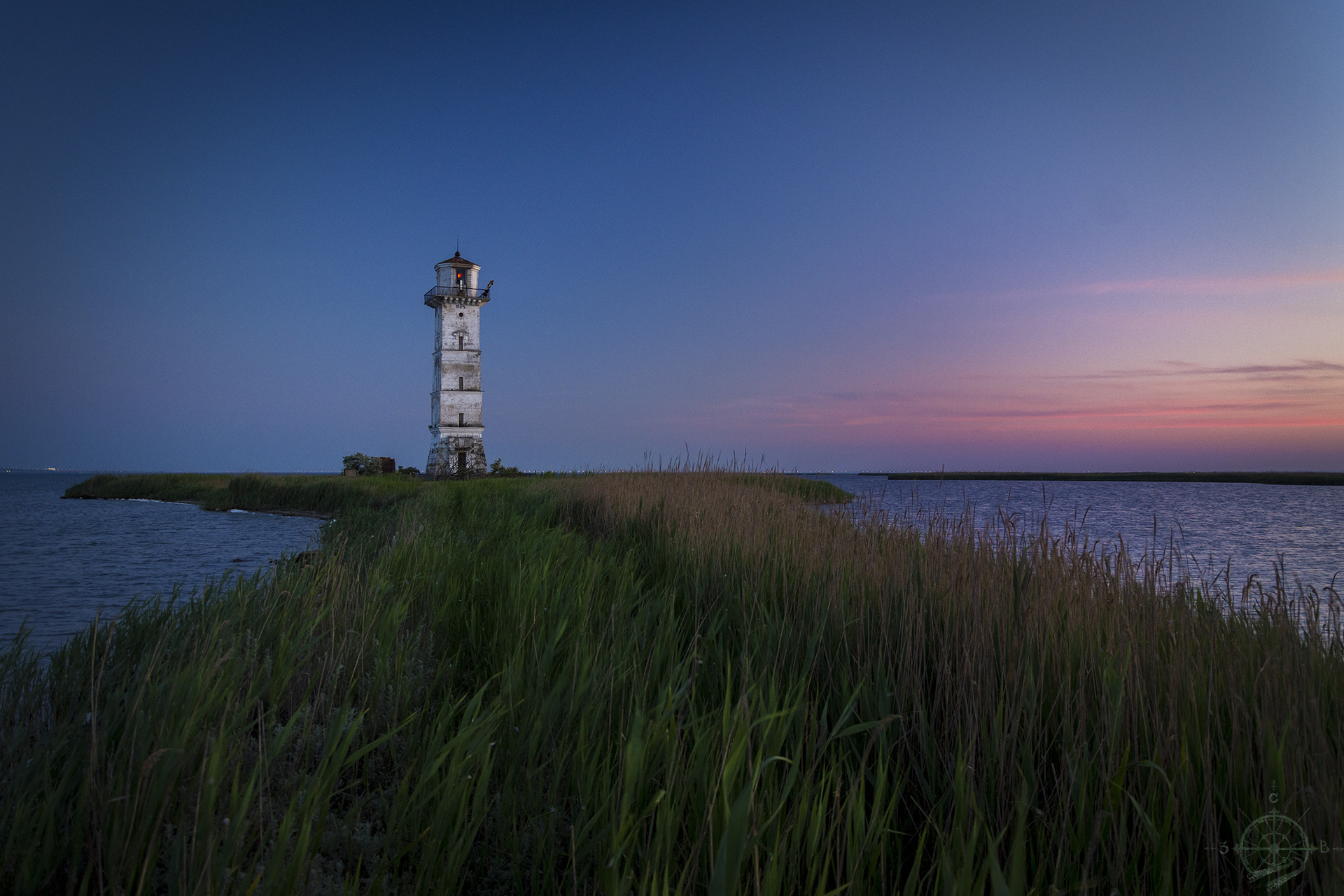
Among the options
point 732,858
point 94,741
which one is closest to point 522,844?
point 732,858

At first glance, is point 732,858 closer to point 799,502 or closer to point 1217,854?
point 1217,854

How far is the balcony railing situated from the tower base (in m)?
6.91

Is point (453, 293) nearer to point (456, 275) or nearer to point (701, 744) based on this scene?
point (456, 275)

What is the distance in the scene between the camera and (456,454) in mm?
32938

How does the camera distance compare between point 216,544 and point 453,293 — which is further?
point 453,293

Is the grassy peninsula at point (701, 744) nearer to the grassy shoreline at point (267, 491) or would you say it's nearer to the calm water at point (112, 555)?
the calm water at point (112, 555)

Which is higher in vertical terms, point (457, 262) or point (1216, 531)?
point (457, 262)

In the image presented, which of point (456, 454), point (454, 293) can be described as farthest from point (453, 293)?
point (456, 454)

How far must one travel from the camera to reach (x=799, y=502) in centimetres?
682

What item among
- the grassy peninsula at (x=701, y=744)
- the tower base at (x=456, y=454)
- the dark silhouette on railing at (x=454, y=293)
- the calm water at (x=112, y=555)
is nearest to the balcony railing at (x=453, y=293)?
the dark silhouette on railing at (x=454, y=293)

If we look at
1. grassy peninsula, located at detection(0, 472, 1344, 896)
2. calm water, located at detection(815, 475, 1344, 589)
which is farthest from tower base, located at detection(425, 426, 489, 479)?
grassy peninsula, located at detection(0, 472, 1344, 896)

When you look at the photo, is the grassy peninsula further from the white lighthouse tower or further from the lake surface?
the white lighthouse tower

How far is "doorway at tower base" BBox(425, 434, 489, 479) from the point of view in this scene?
3250 centimetres

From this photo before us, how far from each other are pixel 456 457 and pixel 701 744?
3298 cm
